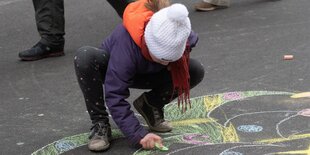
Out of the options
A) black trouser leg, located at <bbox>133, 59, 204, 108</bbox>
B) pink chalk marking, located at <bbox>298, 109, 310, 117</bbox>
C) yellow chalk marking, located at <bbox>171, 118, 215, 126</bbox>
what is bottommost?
yellow chalk marking, located at <bbox>171, 118, 215, 126</bbox>

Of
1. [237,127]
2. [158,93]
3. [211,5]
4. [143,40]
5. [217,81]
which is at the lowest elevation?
[211,5]

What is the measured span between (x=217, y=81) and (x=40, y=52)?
1635 mm

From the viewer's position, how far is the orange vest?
2.79 m

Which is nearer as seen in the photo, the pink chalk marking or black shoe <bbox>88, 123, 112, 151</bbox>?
black shoe <bbox>88, 123, 112, 151</bbox>

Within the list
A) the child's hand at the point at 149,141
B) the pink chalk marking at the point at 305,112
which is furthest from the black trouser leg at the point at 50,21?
the pink chalk marking at the point at 305,112

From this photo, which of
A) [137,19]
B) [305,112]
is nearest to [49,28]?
[137,19]

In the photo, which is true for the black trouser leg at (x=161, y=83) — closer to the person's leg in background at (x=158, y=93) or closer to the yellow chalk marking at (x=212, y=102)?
the person's leg in background at (x=158, y=93)

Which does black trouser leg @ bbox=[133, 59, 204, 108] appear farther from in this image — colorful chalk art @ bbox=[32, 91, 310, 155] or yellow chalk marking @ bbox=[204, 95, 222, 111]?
yellow chalk marking @ bbox=[204, 95, 222, 111]

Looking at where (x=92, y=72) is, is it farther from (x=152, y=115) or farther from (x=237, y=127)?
(x=237, y=127)

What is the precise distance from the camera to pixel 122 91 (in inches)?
110

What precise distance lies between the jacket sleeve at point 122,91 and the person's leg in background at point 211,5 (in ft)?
11.7

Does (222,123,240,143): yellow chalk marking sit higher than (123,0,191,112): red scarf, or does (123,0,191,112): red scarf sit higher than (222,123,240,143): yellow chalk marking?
(123,0,191,112): red scarf

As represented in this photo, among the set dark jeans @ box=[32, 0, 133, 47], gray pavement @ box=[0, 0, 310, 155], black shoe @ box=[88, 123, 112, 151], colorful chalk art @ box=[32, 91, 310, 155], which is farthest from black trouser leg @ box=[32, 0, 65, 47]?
black shoe @ box=[88, 123, 112, 151]

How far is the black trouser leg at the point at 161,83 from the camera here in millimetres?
3006
